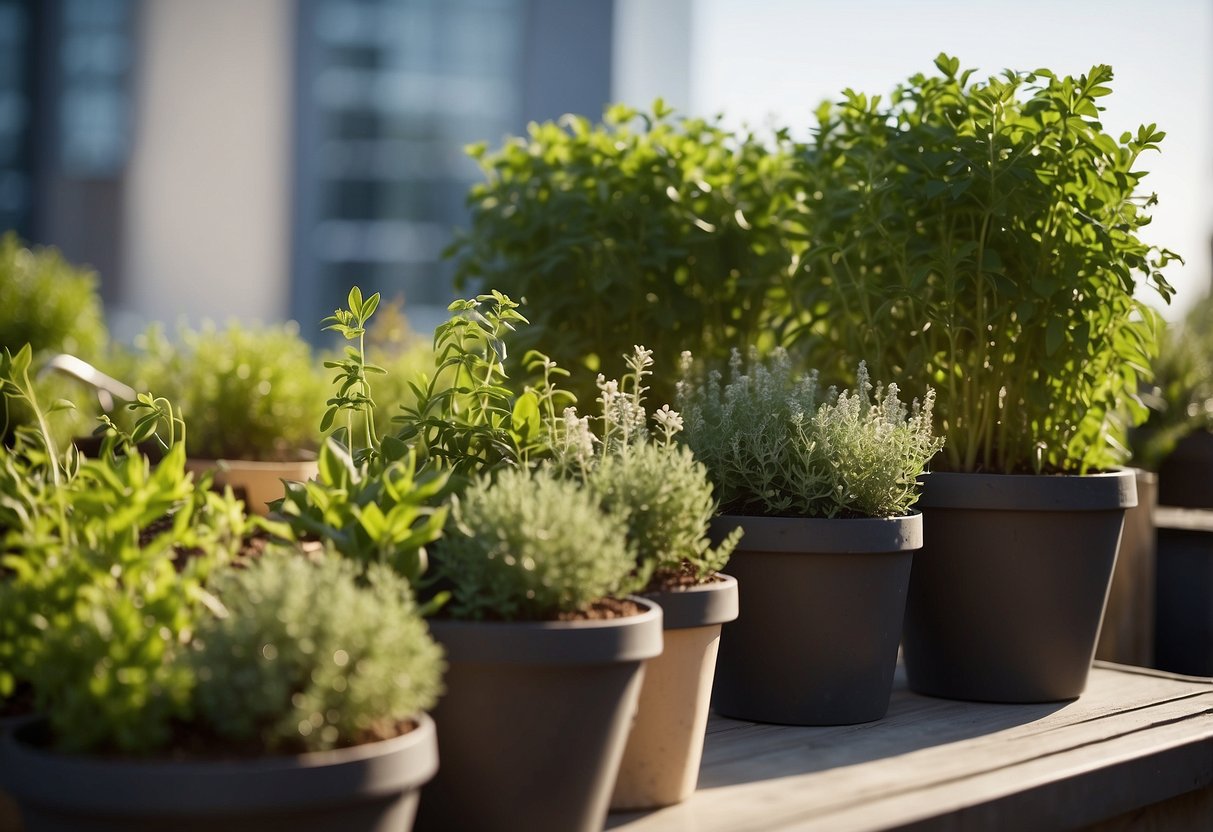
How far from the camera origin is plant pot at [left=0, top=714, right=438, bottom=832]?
1.00 m

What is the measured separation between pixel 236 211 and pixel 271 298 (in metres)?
0.76

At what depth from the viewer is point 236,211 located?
1045cm

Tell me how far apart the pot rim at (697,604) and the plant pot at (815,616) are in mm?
280

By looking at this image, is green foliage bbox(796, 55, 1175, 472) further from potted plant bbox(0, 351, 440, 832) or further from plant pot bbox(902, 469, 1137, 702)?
potted plant bbox(0, 351, 440, 832)

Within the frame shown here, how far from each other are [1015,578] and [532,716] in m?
1.12

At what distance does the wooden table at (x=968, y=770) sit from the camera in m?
1.53

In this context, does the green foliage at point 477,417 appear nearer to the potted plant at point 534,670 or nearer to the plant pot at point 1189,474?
the potted plant at point 534,670

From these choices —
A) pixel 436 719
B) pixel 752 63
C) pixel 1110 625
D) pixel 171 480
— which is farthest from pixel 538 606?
pixel 752 63

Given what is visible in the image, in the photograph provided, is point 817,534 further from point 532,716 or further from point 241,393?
point 241,393

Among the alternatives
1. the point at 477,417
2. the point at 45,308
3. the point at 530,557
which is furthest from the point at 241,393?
the point at 530,557

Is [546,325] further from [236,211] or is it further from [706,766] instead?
[236,211]

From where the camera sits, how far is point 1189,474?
3.12 meters

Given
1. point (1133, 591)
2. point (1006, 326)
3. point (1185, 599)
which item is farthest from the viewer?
point (1185, 599)

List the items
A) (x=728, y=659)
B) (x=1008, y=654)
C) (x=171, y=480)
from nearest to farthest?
1. (x=171, y=480)
2. (x=728, y=659)
3. (x=1008, y=654)
